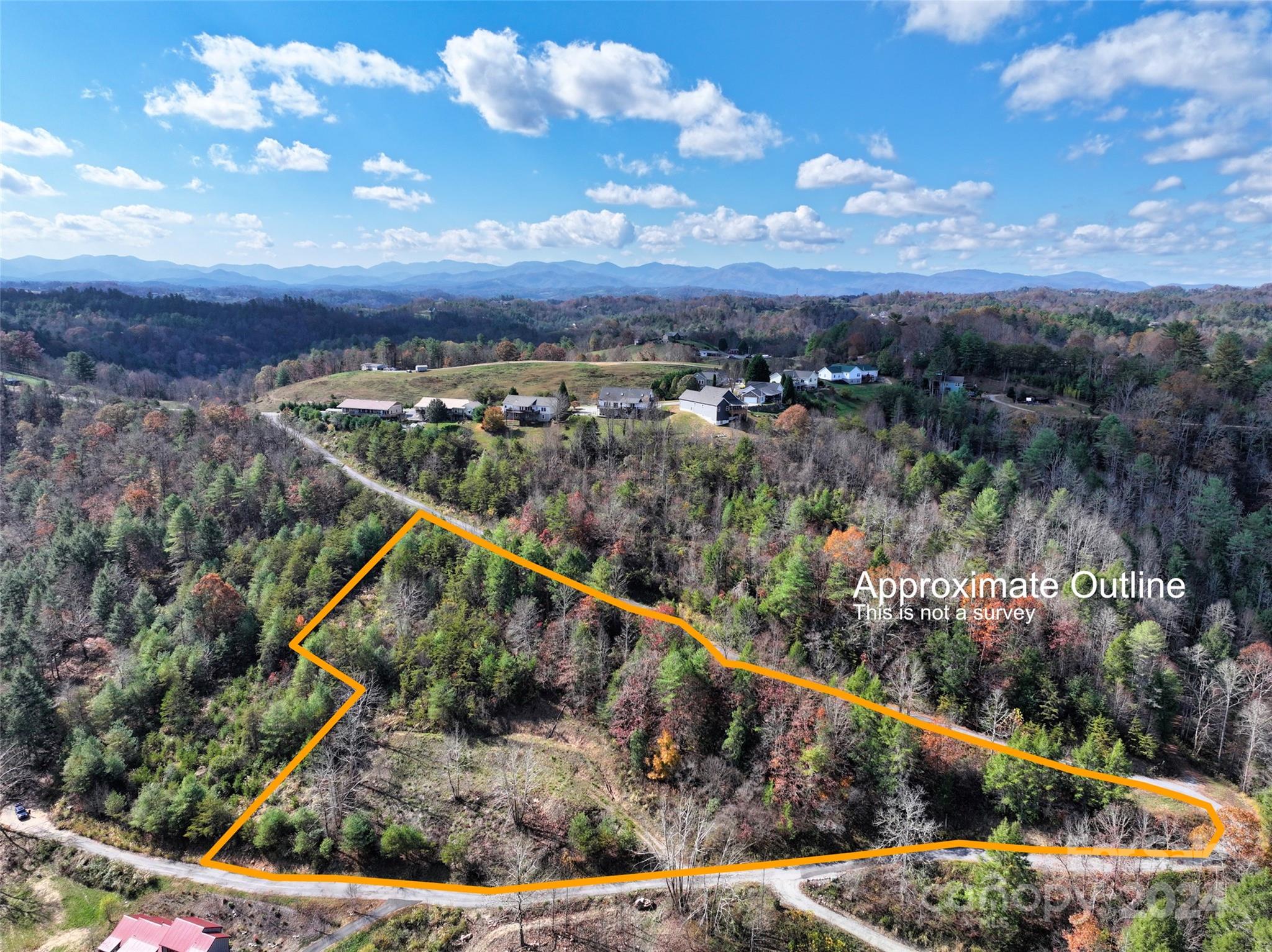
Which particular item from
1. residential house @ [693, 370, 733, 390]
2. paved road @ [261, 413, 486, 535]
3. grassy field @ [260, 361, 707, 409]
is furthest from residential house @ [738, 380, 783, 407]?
paved road @ [261, 413, 486, 535]

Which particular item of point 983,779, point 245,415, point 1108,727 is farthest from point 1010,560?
point 245,415

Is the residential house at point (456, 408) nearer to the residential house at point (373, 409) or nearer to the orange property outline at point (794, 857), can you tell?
the residential house at point (373, 409)

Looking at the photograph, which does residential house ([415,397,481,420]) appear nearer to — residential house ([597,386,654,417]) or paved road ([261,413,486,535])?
paved road ([261,413,486,535])

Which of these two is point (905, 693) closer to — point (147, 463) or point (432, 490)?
point (432, 490)

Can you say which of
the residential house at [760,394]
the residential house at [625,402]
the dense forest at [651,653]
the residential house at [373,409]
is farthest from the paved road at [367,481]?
the residential house at [760,394]

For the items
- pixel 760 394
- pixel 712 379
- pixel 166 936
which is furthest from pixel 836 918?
pixel 712 379
